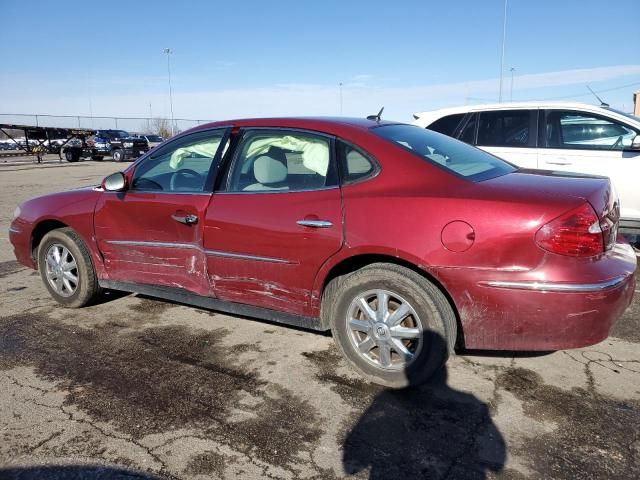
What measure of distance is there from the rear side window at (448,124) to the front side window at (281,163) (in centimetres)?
379

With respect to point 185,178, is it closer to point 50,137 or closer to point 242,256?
point 242,256

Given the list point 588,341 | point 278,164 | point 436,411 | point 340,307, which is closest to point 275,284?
point 340,307

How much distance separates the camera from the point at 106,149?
99.4ft

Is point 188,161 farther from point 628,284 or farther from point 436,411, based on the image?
point 628,284

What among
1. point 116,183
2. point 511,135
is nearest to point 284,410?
point 116,183

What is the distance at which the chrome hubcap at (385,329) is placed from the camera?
2961 mm

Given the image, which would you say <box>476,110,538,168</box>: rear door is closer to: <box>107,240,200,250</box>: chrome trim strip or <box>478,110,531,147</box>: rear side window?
<box>478,110,531,147</box>: rear side window

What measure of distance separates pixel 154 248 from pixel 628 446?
3.21 meters

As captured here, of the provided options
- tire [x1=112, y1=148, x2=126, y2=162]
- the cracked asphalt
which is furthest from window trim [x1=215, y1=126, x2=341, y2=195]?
tire [x1=112, y1=148, x2=126, y2=162]

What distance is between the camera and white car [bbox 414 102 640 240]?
228 inches

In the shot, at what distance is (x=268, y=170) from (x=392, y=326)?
1346 mm

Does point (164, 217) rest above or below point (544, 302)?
above

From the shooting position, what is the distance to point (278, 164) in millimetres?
3488

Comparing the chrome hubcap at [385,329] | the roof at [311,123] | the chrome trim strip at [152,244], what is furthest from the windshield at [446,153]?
the chrome trim strip at [152,244]
